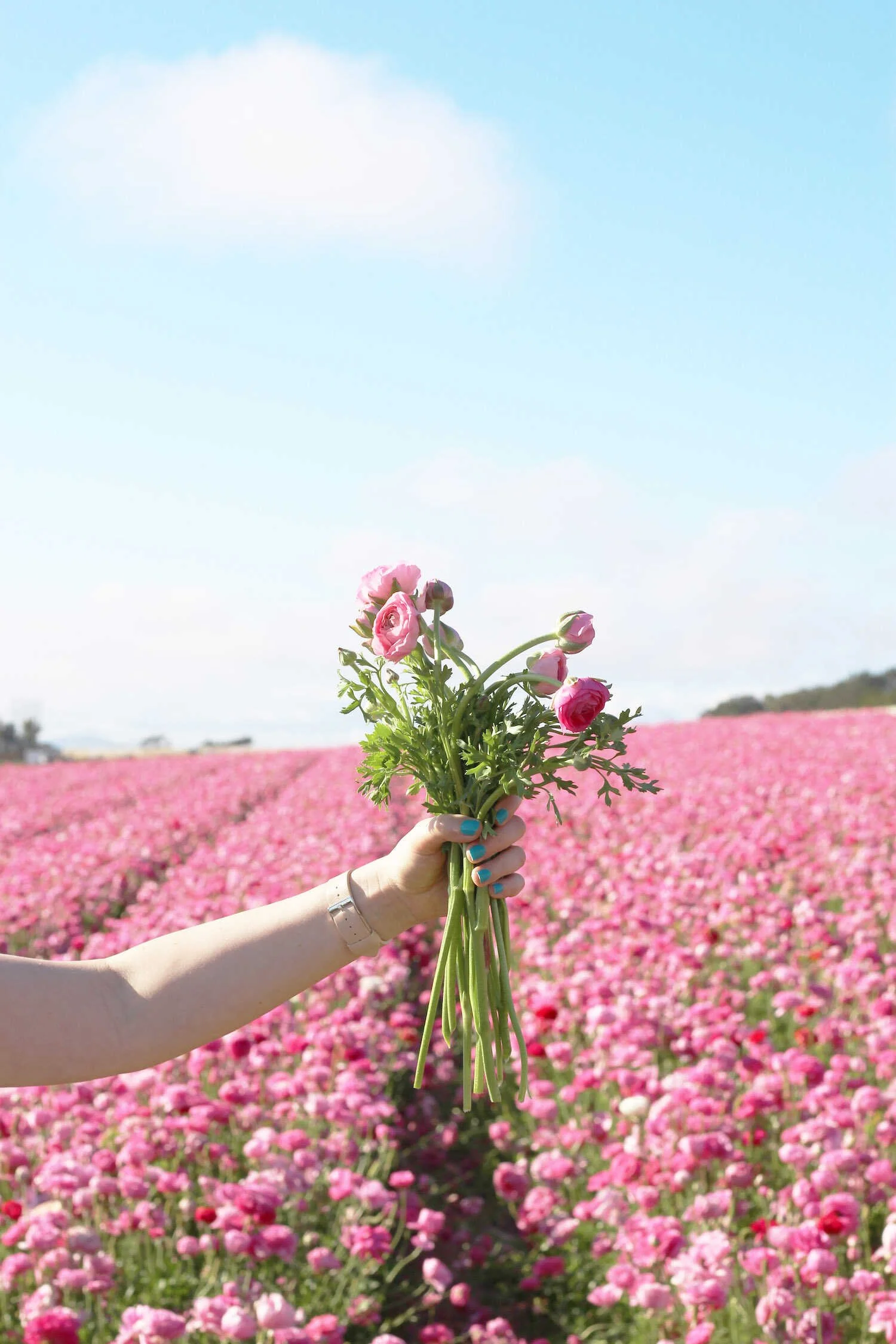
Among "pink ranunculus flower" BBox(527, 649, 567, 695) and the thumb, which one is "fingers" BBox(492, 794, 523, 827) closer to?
the thumb

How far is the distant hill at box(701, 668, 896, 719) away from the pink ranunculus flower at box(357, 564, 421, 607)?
3183cm

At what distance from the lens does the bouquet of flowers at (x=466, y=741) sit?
192cm

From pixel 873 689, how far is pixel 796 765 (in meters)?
25.8

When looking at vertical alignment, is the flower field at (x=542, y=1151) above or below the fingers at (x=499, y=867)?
below

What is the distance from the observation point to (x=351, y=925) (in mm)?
2000

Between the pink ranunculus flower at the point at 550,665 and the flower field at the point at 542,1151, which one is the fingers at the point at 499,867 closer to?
the pink ranunculus flower at the point at 550,665

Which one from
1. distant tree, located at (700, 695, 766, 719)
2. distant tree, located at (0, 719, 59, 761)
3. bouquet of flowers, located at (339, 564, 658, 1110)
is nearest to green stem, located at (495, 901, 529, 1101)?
bouquet of flowers, located at (339, 564, 658, 1110)

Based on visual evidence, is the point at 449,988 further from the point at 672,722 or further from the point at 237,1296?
the point at 672,722

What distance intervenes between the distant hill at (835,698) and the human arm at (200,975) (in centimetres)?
3182

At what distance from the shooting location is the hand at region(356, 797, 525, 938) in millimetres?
1937

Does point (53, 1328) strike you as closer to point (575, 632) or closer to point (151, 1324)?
point (151, 1324)

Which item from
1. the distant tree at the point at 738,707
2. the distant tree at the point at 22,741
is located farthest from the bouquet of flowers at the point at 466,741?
the distant tree at the point at 22,741

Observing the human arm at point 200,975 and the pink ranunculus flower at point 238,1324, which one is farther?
the pink ranunculus flower at point 238,1324

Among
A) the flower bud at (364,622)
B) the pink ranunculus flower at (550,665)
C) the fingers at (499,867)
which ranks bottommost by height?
the fingers at (499,867)
